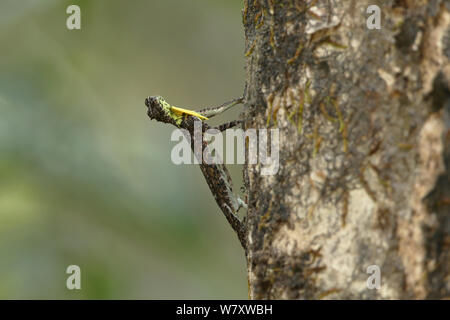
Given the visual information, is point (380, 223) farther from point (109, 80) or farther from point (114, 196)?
point (109, 80)

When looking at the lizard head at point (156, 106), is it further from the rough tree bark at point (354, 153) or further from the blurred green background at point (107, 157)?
the rough tree bark at point (354, 153)

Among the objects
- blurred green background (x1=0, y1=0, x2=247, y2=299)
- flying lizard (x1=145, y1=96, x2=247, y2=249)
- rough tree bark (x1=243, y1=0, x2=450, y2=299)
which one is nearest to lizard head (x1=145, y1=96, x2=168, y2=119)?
flying lizard (x1=145, y1=96, x2=247, y2=249)

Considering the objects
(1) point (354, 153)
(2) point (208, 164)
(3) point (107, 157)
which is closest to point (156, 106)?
(2) point (208, 164)

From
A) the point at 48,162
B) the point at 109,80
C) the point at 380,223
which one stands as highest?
the point at 109,80

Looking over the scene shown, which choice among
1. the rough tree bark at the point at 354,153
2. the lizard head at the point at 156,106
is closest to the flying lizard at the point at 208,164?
the lizard head at the point at 156,106

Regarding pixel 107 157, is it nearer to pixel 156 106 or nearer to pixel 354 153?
pixel 156 106
